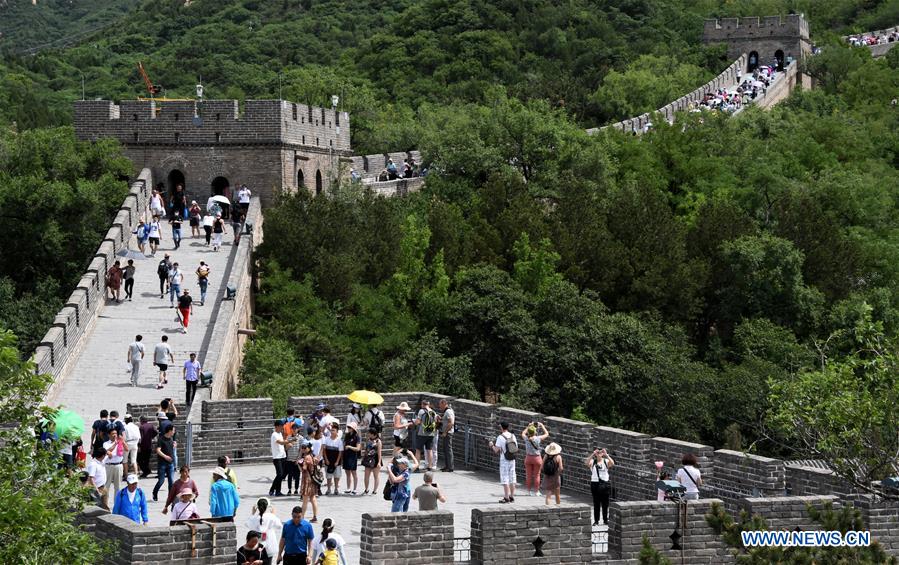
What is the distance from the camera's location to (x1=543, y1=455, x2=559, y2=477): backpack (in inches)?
931

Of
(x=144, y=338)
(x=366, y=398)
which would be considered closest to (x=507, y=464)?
(x=366, y=398)

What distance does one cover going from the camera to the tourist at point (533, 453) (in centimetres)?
2464

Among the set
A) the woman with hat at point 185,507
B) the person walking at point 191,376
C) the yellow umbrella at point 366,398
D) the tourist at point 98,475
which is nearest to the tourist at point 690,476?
the woman with hat at point 185,507

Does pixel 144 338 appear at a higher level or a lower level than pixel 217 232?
lower

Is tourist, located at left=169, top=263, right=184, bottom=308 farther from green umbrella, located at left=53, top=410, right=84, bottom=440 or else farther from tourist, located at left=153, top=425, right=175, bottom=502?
green umbrella, located at left=53, top=410, right=84, bottom=440

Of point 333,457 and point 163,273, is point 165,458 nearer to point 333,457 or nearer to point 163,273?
point 333,457

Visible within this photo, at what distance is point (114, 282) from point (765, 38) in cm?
7744

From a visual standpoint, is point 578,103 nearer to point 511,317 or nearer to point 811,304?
point 811,304

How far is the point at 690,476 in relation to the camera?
21.6m

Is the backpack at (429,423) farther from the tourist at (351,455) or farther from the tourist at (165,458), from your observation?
the tourist at (165,458)

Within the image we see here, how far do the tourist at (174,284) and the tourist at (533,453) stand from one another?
13.8m

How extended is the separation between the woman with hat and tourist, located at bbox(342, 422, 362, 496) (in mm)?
5299

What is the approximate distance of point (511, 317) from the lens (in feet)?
139

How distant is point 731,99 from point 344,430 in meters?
66.4
